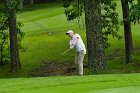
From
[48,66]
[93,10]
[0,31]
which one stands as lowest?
[48,66]

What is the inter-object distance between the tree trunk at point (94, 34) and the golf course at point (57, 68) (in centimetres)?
52

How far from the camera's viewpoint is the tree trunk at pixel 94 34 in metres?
18.0

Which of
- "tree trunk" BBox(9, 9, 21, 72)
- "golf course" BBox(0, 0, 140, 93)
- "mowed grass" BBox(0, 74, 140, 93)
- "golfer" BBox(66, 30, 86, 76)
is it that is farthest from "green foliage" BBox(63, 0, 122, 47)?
"mowed grass" BBox(0, 74, 140, 93)

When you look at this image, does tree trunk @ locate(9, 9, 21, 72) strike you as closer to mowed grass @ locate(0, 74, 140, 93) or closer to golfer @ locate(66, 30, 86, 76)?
golfer @ locate(66, 30, 86, 76)

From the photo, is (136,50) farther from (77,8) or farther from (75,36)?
(75,36)

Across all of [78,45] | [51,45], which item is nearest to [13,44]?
[51,45]

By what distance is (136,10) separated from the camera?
75.3ft

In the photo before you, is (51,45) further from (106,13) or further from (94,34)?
(94,34)

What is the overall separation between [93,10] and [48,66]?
10206mm

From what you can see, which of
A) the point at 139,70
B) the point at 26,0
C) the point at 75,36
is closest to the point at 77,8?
the point at 139,70

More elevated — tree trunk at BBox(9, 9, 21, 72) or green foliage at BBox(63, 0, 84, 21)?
green foliage at BBox(63, 0, 84, 21)

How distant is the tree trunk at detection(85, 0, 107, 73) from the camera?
18.0 metres

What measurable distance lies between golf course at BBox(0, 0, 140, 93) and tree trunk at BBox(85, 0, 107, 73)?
20.6 inches

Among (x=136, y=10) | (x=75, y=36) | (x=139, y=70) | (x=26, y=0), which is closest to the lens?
(x=75, y=36)
